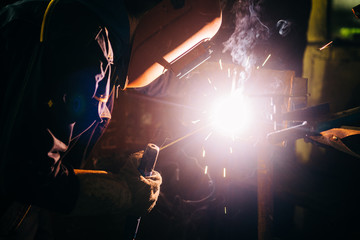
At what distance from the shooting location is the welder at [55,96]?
0.82 m

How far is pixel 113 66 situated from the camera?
132 centimetres

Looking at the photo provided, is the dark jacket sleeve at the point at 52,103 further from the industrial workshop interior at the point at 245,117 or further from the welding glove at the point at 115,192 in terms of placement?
the industrial workshop interior at the point at 245,117

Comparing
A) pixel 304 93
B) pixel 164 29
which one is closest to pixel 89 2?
pixel 164 29

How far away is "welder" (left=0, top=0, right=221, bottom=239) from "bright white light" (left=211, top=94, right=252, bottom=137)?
1.88 m

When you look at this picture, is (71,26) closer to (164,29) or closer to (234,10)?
(164,29)

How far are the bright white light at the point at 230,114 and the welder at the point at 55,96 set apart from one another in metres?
1.88

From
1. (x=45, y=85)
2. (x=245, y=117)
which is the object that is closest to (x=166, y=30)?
(x=45, y=85)

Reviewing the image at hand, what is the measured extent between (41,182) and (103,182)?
35 centimetres

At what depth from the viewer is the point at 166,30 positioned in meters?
1.36

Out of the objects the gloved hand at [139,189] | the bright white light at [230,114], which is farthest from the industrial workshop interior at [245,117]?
the gloved hand at [139,189]

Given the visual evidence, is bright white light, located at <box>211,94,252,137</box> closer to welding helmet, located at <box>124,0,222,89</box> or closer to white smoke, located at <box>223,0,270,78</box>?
white smoke, located at <box>223,0,270,78</box>

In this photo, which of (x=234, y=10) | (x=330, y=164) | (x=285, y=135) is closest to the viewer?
(x=285, y=135)

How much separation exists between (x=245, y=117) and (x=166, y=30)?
1.88 metres

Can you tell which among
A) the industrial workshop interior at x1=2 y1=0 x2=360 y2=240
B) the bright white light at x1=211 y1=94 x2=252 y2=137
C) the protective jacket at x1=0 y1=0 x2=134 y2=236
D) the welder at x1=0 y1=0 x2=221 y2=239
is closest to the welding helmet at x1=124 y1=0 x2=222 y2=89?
the welder at x1=0 y1=0 x2=221 y2=239
